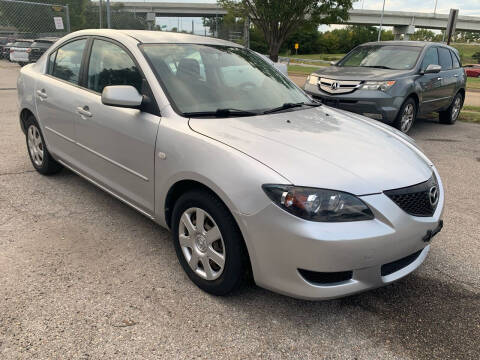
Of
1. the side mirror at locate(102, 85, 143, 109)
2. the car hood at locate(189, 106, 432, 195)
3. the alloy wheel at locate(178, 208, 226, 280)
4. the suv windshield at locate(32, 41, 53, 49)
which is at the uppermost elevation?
the suv windshield at locate(32, 41, 53, 49)

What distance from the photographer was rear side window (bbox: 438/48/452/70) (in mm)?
8523

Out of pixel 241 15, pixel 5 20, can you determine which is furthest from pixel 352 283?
pixel 5 20

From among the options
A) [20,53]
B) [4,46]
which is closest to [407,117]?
[20,53]

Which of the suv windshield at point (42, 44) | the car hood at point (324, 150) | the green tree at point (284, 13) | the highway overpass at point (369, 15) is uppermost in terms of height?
the highway overpass at point (369, 15)

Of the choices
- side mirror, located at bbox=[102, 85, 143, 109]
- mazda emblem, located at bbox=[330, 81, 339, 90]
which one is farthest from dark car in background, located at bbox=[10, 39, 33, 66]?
side mirror, located at bbox=[102, 85, 143, 109]

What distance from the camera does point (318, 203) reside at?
88.4 inches

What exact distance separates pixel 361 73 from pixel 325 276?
19.3ft

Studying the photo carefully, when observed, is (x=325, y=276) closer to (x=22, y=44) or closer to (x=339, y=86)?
(x=339, y=86)

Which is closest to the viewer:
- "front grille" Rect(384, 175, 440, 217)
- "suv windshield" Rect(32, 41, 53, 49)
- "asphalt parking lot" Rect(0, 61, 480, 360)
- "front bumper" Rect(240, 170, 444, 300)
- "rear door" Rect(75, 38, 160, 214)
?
"front bumper" Rect(240, 170, 444, 300)

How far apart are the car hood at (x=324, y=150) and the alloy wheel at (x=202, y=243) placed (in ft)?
1.68

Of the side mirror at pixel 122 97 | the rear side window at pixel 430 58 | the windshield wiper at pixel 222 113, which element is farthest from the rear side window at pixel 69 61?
the rear side window at pixel 430 58

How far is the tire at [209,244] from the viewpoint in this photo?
96.5 inches

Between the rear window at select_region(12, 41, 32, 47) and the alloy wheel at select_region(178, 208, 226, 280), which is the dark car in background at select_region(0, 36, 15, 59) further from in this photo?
the alloy wheel at select_region(178, 208, 226, 280)

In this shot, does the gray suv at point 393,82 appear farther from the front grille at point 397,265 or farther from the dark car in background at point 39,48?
the dark car in background at point 39,48
